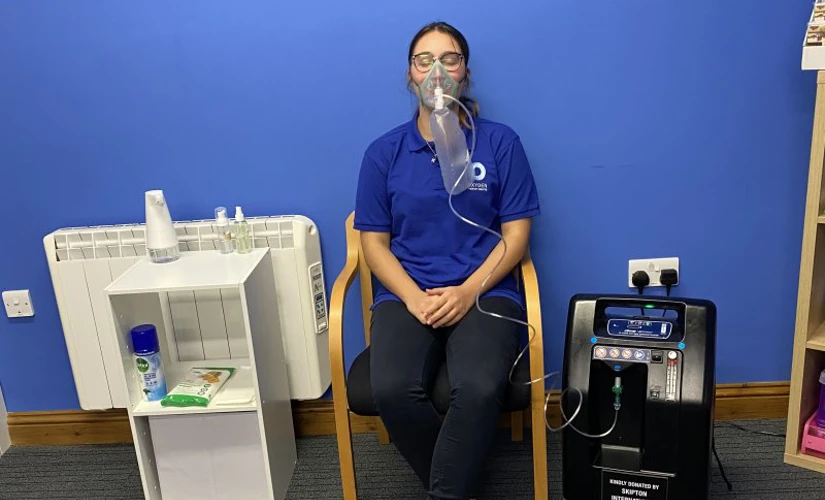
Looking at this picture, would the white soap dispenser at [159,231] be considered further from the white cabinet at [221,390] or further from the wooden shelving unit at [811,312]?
the wooden shelving unit at [811,312]

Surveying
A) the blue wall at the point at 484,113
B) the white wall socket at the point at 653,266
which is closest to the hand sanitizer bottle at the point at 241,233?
the blue wall at the point at 484,113

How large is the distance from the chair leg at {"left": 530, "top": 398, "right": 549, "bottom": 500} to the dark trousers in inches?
4.3

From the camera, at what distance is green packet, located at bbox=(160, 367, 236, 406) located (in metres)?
1.86

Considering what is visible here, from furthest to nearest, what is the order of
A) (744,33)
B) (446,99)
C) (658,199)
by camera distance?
(658,199) → (744,33) → (446,99)

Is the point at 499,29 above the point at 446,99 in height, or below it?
above

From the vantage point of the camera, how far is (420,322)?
1812mm

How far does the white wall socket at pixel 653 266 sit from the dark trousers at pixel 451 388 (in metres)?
0.53

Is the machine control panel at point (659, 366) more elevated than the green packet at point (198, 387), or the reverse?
the machine control panel at point (659, 366)

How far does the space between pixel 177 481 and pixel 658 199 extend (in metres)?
1.59

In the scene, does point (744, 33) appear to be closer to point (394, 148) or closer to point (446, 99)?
point (446, 99)

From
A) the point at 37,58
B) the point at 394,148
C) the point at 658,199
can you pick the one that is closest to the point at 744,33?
the point at 658,199

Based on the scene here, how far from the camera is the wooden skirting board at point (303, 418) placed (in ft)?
7.32

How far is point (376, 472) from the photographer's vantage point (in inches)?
83.3

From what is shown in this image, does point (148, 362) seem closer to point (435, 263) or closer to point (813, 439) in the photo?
point (435, 263)
